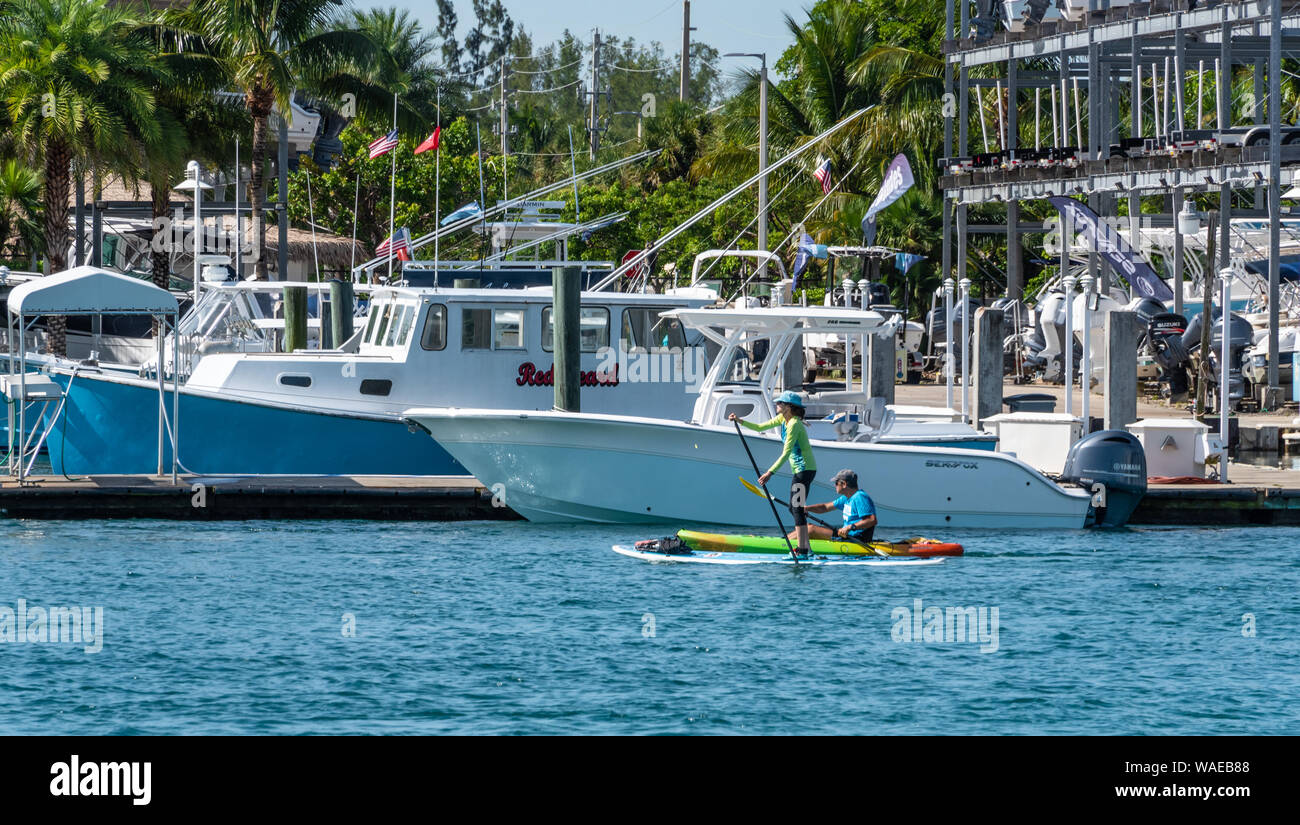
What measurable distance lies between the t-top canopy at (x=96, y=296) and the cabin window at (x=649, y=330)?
18.2 feet

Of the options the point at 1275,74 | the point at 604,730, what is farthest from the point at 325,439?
the point at 1275,74

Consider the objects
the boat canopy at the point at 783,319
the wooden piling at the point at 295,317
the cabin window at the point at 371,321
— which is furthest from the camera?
the wooden piling at the point at 295,317

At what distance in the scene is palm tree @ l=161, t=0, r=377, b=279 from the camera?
3894 centimetres

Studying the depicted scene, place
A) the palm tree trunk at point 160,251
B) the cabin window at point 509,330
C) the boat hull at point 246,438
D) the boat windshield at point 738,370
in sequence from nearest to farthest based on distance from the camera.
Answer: the boat windshield at point 738,370 → the boat hull at point 246,438 → the cabin window at point 509,330 → the palm tree trunk at point 160,251

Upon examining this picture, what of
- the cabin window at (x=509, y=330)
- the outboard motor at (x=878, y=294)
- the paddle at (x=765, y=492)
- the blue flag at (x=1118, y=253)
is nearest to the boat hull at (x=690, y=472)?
the paddle at (x=765, y=492)

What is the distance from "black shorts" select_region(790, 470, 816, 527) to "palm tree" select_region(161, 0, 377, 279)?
2142 cm

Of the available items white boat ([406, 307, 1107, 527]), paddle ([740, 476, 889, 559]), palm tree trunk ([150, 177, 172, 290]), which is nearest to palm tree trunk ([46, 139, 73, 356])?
palm tree trunk ([150, 177, 172, 290])

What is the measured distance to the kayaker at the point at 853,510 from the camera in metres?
18.7

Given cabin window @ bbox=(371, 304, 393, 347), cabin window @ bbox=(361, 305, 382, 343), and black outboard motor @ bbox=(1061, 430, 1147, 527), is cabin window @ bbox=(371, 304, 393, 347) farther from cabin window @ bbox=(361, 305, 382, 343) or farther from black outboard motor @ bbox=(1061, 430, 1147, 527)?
black outboard motor @ bbox=(1061, 430, 1147, 527)

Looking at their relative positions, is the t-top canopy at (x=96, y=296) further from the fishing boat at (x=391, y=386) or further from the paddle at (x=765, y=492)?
→ the paddle at (x=765, y=492)

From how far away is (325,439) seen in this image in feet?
75.8

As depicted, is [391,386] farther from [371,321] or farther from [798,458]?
[798,458]

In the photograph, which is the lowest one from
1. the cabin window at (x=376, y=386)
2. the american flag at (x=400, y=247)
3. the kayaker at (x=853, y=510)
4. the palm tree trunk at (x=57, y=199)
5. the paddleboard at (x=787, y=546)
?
the paddleboard at (x=787, y=546)
